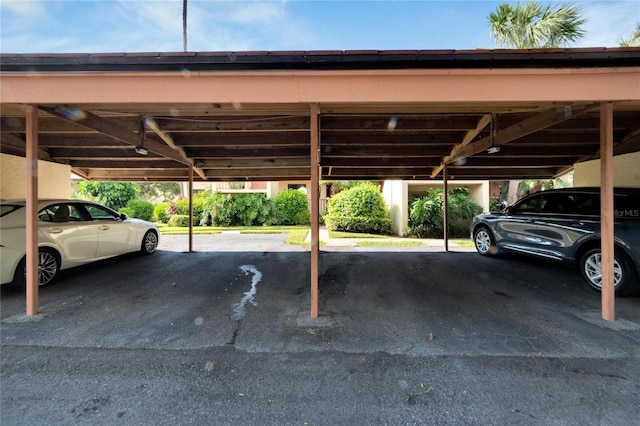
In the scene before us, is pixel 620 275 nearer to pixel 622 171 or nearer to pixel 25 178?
pixel 622 171

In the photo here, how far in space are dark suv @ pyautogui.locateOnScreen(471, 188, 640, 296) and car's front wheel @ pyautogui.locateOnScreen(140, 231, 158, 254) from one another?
8.59 m

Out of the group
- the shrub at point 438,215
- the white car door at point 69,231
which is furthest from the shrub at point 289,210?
the white car door at point 69,231

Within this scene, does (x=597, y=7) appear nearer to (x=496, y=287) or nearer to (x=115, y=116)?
(x=496, y=287)

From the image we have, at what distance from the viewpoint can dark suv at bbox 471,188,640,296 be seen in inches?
174

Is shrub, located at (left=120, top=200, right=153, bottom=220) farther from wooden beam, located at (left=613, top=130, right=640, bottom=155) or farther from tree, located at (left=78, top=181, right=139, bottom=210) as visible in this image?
wooden beam, located at (left=613, top=130, right=640, bottom=155)

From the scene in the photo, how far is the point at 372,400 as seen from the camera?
7.35 ft

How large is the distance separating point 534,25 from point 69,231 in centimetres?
1576

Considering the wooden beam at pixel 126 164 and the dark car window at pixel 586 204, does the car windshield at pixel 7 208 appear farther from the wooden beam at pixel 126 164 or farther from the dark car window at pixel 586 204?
the dark car window at pixel 586 204

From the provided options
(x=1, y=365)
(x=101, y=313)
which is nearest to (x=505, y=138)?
(x=101, y=313)

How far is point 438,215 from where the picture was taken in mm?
13250

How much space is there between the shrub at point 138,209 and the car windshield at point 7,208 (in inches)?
672

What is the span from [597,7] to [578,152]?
252 inches

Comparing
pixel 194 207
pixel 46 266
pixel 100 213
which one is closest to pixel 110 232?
pixel 100 213

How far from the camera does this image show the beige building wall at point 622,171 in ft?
21.9
